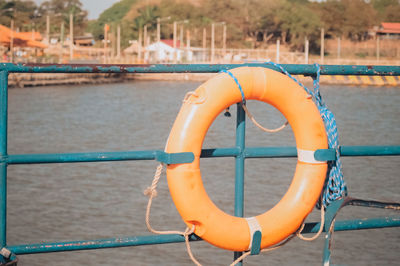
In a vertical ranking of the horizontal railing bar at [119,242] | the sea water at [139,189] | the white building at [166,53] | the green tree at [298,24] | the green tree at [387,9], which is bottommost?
the sea water at [139,189]

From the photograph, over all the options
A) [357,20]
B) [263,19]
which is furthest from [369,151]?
[263,19]

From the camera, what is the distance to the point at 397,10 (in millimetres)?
87125

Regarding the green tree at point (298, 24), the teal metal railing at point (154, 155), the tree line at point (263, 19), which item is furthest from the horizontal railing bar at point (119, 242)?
the green tree at point (298, 24)

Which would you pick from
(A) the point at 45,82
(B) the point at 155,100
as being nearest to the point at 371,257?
(B) the point at 155,100

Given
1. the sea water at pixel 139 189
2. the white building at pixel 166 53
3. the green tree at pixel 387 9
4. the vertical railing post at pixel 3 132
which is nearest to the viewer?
the vertical railing post at pixel 3 132

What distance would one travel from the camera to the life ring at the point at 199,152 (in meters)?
2.22

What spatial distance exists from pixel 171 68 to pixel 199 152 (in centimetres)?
32

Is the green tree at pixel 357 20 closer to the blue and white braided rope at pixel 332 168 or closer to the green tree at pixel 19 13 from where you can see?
the green tree at pixel 19 13

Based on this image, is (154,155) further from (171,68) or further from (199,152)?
(171,68)

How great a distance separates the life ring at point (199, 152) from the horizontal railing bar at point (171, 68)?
0.26 ft

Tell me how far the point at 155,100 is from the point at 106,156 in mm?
33384

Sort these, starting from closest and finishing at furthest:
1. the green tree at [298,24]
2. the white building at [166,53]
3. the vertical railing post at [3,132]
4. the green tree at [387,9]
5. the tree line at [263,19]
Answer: the vertical railing post at [3,132] < the white building at [166,53] < the green tree at [298,24] < the tree line at [263,19] < the green tree at [387,9]

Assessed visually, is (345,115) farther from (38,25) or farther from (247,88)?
(38,25)

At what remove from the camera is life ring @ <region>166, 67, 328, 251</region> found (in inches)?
87.4
